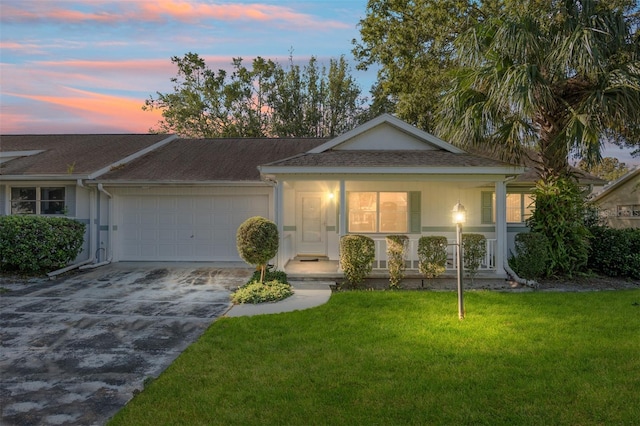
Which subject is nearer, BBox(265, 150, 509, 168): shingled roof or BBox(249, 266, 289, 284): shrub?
BBox(249, 266, 289, 284): shrub

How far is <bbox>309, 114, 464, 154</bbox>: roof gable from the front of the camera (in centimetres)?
1100

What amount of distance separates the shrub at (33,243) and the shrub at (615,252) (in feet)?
46.0

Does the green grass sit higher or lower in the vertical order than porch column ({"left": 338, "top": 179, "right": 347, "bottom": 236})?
lower

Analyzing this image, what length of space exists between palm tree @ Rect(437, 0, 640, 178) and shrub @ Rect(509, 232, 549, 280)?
190 centimetres

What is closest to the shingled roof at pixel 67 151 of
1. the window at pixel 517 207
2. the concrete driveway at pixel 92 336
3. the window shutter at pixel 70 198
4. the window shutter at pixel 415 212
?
the window shutter at pixel 70 198

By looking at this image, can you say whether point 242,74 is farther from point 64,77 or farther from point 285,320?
point 285,320

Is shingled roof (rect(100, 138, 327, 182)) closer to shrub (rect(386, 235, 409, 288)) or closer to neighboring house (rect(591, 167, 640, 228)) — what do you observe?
shrub (rect(386, 235, 409, 288))

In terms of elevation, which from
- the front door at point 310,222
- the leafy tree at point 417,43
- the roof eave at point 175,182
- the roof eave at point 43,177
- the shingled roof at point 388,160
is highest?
the leafy tree at point 417,43

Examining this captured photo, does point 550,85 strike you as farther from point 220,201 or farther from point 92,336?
point 92,336

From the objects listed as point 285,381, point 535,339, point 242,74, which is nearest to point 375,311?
point 535,339

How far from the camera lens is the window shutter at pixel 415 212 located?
1176 centimetres

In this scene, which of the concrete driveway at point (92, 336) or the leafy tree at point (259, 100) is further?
the leafy tree at point (259, 100)

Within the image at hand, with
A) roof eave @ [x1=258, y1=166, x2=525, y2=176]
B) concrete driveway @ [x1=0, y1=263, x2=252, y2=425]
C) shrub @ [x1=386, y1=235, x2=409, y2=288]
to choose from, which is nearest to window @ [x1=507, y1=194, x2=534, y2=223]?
roof eave @ [x1=258, y1=166, x2=525, y2=176]

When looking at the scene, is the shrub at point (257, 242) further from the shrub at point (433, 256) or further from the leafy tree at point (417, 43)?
the leafy tree at point (417, 43)
